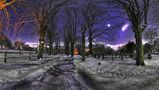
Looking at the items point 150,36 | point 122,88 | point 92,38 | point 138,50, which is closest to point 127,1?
point 138,50

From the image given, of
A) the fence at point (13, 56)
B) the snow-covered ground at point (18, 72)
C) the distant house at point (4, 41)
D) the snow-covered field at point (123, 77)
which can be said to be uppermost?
the distant house at point (4, 41)

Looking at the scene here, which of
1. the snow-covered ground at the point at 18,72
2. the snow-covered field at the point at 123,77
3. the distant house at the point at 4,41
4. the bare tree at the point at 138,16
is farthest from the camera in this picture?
the bare tree at the point at 138,16

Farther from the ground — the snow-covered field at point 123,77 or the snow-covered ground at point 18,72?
the snow-covered ground at point 18,72

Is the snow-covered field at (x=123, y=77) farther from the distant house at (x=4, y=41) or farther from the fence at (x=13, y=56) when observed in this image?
the fence at (x=13, y=56)

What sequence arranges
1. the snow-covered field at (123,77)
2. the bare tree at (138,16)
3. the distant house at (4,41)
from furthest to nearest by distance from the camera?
the bare tree at (138,16) < the snow-covered field at (123,77) < the distant house at (4,41)

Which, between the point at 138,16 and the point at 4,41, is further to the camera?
the point at 138,16

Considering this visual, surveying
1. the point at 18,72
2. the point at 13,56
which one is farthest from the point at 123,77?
the point at 13,56

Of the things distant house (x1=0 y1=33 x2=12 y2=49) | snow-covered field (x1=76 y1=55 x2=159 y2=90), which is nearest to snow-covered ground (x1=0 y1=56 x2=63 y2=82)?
distant house (x1=0 y1=33 x2=12 y2=49)

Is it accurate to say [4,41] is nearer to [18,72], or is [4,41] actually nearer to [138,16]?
[18,72]

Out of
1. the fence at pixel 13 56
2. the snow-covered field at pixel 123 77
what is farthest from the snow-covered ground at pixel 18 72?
the fence at pixel 13 56

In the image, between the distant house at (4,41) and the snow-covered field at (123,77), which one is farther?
the snow-covered field at (123,77)

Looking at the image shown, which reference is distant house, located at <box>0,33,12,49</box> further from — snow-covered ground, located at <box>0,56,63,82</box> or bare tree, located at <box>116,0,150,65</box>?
bare tree, located at <box>116,0,150,65</box>

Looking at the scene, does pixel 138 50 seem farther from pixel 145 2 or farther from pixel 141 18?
pixel 145 2

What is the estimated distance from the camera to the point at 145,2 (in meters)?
22.8
